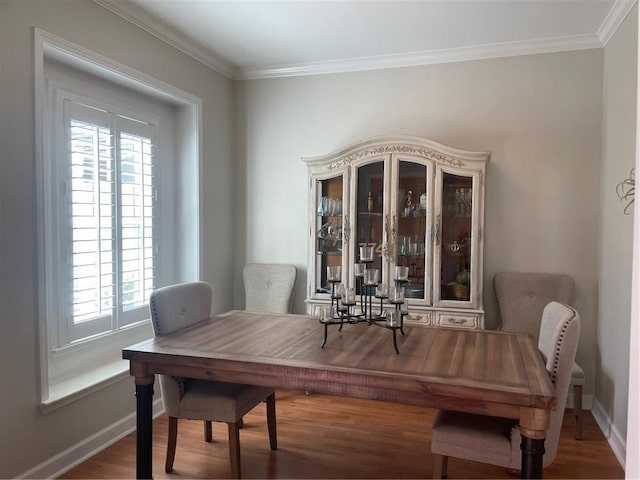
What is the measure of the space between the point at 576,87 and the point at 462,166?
1.05 m

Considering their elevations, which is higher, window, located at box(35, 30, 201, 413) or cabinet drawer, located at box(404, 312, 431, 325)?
window, located at box(35, 30, 201, 413)

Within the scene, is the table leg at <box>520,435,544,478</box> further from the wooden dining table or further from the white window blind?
the white window blind

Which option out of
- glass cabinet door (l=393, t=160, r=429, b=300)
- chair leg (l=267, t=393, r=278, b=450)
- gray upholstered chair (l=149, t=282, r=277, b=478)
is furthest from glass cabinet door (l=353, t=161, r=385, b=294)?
gray upholstered chair (l=149, t=282, r=277, b=478)

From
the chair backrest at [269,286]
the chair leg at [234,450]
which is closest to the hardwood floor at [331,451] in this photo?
the chair leg at [234,450]

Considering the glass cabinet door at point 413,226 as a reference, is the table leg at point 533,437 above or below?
below

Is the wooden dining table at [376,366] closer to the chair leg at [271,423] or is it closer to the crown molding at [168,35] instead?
the chair leg at [271,423]

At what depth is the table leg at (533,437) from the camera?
1577 millimetres

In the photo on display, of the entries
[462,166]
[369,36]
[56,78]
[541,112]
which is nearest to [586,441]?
[462,166]

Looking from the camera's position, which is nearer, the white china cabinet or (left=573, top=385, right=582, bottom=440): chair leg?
(left=573, top=385, right=582, bottom=440): chair leg

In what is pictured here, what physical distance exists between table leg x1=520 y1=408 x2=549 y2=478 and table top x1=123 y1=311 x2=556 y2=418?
Answer: 0.13 ft

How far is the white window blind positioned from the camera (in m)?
2.72

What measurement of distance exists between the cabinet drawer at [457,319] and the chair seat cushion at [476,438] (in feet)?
4.26

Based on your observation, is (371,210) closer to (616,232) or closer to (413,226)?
A: (413,226)

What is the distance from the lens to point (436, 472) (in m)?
2.02
